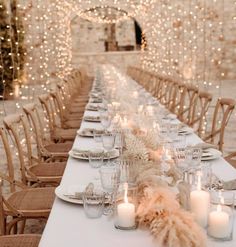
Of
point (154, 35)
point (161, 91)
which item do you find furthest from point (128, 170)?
point (154, 35)

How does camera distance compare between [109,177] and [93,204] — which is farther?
[109,177]

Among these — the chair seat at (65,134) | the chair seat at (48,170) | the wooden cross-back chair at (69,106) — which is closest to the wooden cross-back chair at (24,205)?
the chair seat at (48,170)

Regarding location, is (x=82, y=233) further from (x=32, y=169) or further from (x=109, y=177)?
(x=32, y=169)

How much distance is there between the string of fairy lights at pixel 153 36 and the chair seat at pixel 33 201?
9.22 m

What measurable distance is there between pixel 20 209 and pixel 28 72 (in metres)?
12.4

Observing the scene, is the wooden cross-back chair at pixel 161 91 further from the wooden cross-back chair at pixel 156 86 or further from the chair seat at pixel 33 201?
the chair seat at pixel 33 201

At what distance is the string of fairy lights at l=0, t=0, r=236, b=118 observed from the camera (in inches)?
531

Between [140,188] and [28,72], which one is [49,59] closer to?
[28,72]

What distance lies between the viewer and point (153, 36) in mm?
14047

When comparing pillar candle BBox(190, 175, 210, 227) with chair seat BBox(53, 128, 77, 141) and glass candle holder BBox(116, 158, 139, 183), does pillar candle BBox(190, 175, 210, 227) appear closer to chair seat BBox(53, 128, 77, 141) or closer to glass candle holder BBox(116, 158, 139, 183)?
glass candle holder BBox(116, 158, 139, 183)

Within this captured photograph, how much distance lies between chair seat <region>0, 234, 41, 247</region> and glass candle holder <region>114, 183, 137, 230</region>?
0.66 m

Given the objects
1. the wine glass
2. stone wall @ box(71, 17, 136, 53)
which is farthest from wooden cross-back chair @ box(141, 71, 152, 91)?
stone wall @ box(71, 17, 136, 53)

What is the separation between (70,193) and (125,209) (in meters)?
0.44

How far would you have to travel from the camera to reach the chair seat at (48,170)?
3.50 meters
